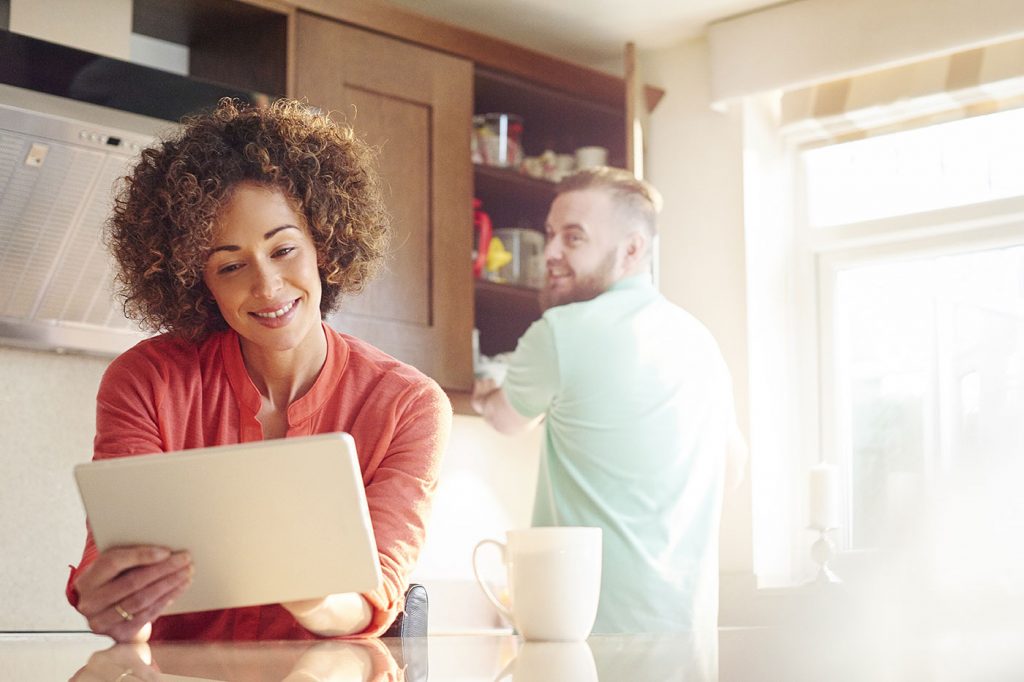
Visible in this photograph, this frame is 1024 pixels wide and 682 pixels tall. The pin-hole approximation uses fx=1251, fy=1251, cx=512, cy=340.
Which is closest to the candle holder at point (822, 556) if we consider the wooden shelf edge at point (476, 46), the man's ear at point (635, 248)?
the man's ear at point (635, 248)

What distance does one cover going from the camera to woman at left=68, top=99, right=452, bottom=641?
1328 mm

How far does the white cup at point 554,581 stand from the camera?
3.44ft

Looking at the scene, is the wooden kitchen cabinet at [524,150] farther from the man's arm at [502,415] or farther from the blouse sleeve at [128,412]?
the blouse sleeve at [128,412]

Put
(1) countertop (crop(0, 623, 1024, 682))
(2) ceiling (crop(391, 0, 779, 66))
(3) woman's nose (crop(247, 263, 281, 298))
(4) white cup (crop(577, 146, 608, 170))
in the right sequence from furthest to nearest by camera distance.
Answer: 1. (4) white cup (crop(577, 146, 608, 170))
2. (2) ceiling (crop(391, 0, 779, 66))
3. (3) woman's nose (crop(247, 263, 281, 298))
4. (1) countertop (crop(0, 623, 1024, 682))

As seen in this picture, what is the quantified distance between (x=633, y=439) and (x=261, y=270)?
3.43 ft

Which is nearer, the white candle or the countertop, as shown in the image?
the countertop

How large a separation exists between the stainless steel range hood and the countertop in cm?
164

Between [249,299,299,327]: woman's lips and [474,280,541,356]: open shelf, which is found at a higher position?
[474,280,541,356]: open shelf

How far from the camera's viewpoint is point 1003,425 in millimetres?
3150

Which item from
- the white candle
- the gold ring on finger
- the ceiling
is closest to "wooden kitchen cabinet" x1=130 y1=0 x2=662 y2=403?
the ceiling

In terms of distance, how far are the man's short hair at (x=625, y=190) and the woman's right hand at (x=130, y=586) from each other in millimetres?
1639

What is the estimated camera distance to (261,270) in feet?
4.63

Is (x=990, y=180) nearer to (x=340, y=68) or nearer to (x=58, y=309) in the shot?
(x=340, y=68)

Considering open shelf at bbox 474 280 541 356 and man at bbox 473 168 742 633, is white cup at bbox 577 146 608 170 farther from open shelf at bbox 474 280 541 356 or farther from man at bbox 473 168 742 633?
man at bbox 473 168 742 633
